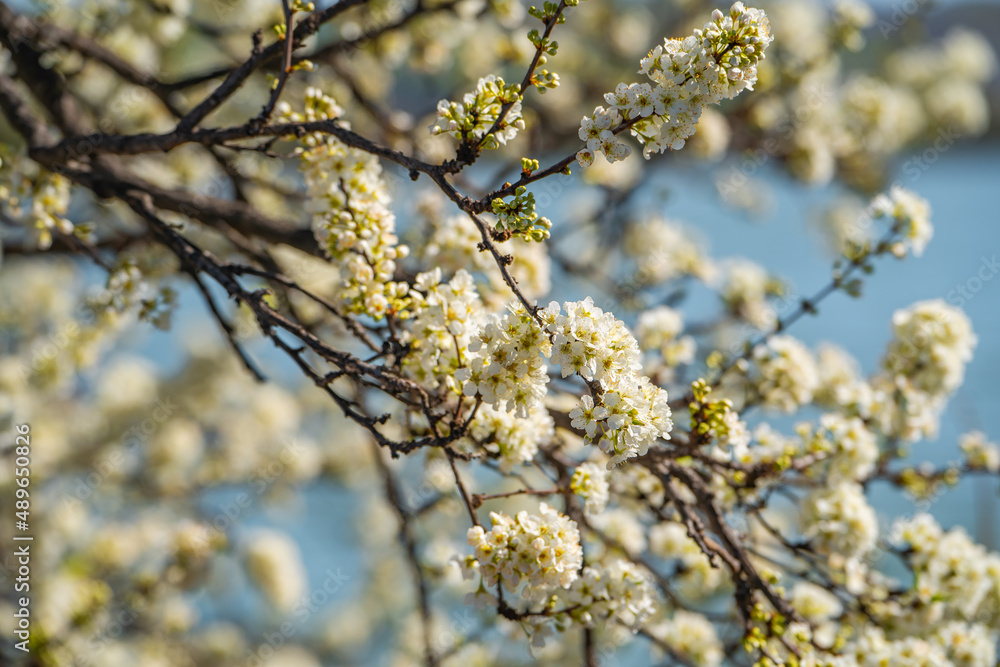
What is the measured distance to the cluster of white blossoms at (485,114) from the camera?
4.62 feet

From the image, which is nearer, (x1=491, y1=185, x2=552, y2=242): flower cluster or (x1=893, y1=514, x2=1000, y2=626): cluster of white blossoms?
(x1=491, y1=185, x2=552, y2=242): flower cluster

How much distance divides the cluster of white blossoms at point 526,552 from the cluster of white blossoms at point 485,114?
794 mm

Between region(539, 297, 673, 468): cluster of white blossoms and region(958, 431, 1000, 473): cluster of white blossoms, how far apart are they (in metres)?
1.85

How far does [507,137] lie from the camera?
1431 mm

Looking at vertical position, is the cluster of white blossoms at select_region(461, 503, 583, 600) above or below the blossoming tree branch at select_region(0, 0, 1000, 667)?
below

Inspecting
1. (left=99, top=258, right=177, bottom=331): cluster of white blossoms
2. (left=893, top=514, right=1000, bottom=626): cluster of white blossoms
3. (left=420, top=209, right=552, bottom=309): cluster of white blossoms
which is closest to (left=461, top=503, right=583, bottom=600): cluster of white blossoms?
(left=420, top=209, right=552, bottom=309): cluster of white blossoms

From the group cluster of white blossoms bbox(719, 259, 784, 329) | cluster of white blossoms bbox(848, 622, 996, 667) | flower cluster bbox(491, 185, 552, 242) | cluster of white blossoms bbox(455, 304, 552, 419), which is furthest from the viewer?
cluster of white blossoms bbox(719, 259, 784, 329)

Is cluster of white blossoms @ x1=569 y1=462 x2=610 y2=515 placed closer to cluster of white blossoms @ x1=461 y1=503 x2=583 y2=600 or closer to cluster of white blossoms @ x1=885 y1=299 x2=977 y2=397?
cluster of white blossoms @ x1=461 y1=503 x2=583 y2=600

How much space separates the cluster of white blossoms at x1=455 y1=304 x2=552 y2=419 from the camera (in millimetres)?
1452

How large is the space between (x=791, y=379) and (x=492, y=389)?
1.44 meters

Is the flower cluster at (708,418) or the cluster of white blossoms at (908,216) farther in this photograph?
the cluster of white blossoms at (908,216)

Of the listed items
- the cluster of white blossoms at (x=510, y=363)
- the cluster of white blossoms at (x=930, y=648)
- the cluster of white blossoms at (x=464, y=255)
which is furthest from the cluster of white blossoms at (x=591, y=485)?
the cluster of white blossoms at (x=930, y=648)

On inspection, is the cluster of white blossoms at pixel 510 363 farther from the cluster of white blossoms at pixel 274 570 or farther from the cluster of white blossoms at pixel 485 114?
the cluster of white blossoms at pixel 274 570

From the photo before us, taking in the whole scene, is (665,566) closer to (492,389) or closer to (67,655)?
(492,389)
